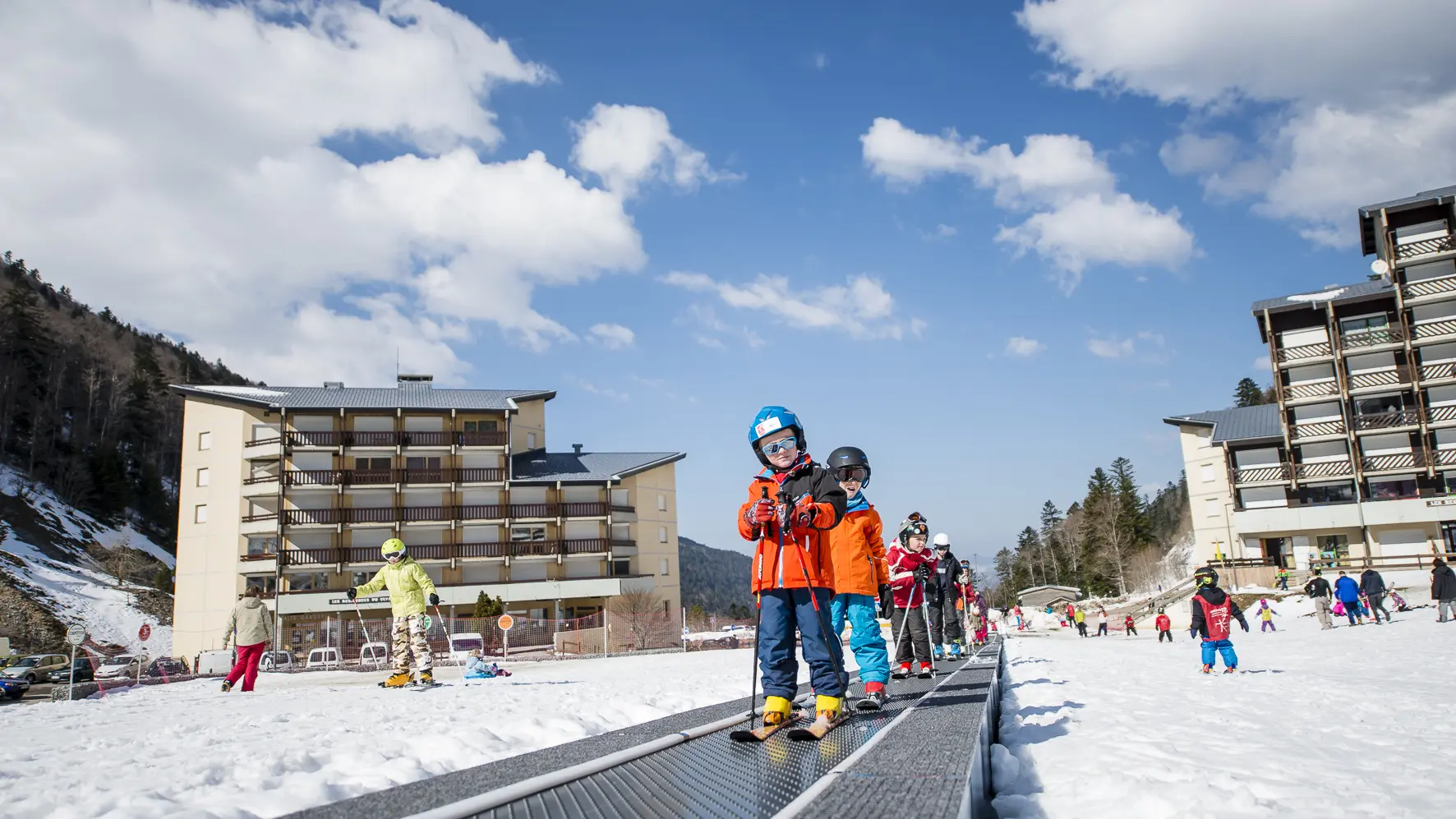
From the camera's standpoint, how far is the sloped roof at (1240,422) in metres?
50.1

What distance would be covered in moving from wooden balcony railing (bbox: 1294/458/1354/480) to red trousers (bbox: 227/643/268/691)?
53079mm

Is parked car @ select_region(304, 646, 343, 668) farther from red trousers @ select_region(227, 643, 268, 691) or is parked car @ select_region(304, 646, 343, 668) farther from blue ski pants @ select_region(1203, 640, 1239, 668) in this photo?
blue ski pants @ select_region(1203, 640, 1239, 668)

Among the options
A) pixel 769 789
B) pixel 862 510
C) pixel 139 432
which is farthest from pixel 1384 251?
pixel 139 432

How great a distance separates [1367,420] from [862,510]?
5279 cm

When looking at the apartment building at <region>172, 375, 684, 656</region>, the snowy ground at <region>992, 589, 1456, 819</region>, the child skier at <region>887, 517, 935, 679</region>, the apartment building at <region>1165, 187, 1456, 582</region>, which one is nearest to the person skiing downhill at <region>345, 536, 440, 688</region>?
the child skier at <region>887, 517, 935, 679</region>

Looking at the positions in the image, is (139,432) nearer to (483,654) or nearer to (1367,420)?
(483,654)

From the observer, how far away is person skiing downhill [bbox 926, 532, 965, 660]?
1073cm

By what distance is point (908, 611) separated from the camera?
8344 millimetres

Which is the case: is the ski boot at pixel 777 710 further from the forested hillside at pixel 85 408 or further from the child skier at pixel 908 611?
the forested hillside at pixel 85 408

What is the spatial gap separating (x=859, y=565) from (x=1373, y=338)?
5394cm

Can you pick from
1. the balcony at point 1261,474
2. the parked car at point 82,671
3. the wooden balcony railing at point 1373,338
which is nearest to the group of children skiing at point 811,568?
the parked car at point 82,671

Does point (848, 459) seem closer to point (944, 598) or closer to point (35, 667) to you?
point (944, 598)

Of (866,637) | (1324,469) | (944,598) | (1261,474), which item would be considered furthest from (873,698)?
(1261,474)

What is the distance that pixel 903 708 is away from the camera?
5207 millimetres
